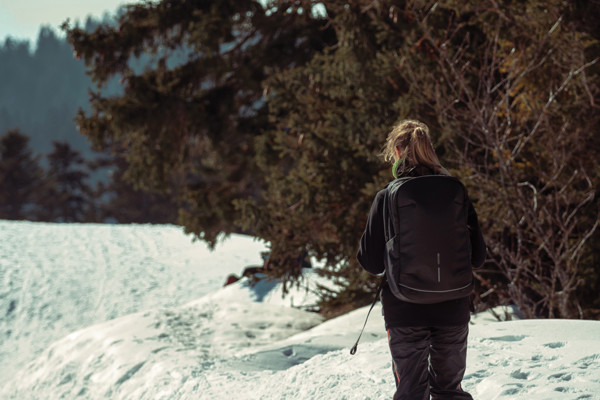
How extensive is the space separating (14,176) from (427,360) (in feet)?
135

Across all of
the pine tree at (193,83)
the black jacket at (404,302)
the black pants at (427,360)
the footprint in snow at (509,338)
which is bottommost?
the footprint in snow at (509,338)

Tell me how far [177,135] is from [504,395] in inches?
305

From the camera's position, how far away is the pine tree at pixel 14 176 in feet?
128

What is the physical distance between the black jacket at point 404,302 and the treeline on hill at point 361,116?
2673 mm

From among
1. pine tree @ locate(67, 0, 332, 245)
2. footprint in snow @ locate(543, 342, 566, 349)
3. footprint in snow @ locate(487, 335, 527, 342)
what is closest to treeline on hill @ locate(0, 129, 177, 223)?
pine tree @ locate(67, 0, 332, 245)

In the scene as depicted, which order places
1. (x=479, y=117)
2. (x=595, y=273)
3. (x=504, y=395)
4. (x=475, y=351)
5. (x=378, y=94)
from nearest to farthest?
(x=504, y=395)
(x=475, y=351)
(x=479, y=117)
(x=595, y=273)
(x=378, y=94)

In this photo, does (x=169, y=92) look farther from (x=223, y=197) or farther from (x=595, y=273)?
(x=595, y=273)

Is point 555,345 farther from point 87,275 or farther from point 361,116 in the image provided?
point 87,275

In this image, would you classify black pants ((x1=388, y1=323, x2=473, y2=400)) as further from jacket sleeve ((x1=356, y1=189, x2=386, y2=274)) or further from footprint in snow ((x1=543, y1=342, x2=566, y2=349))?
footprint in snow ((x1=543, y1=342, x2=566, y2=349))

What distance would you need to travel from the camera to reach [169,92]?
9.91 metres

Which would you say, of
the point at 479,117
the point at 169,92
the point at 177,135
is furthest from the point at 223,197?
the point at 479,117

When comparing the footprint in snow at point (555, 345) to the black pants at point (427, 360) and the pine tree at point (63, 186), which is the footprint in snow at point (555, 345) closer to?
the black pants at point (427, 360)

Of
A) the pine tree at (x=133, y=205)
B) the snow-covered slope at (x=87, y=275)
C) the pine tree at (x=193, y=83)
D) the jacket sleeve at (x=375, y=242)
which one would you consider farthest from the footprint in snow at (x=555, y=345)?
the pine tree at (x=133, y=205)

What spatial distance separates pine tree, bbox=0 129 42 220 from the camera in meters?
38.9
